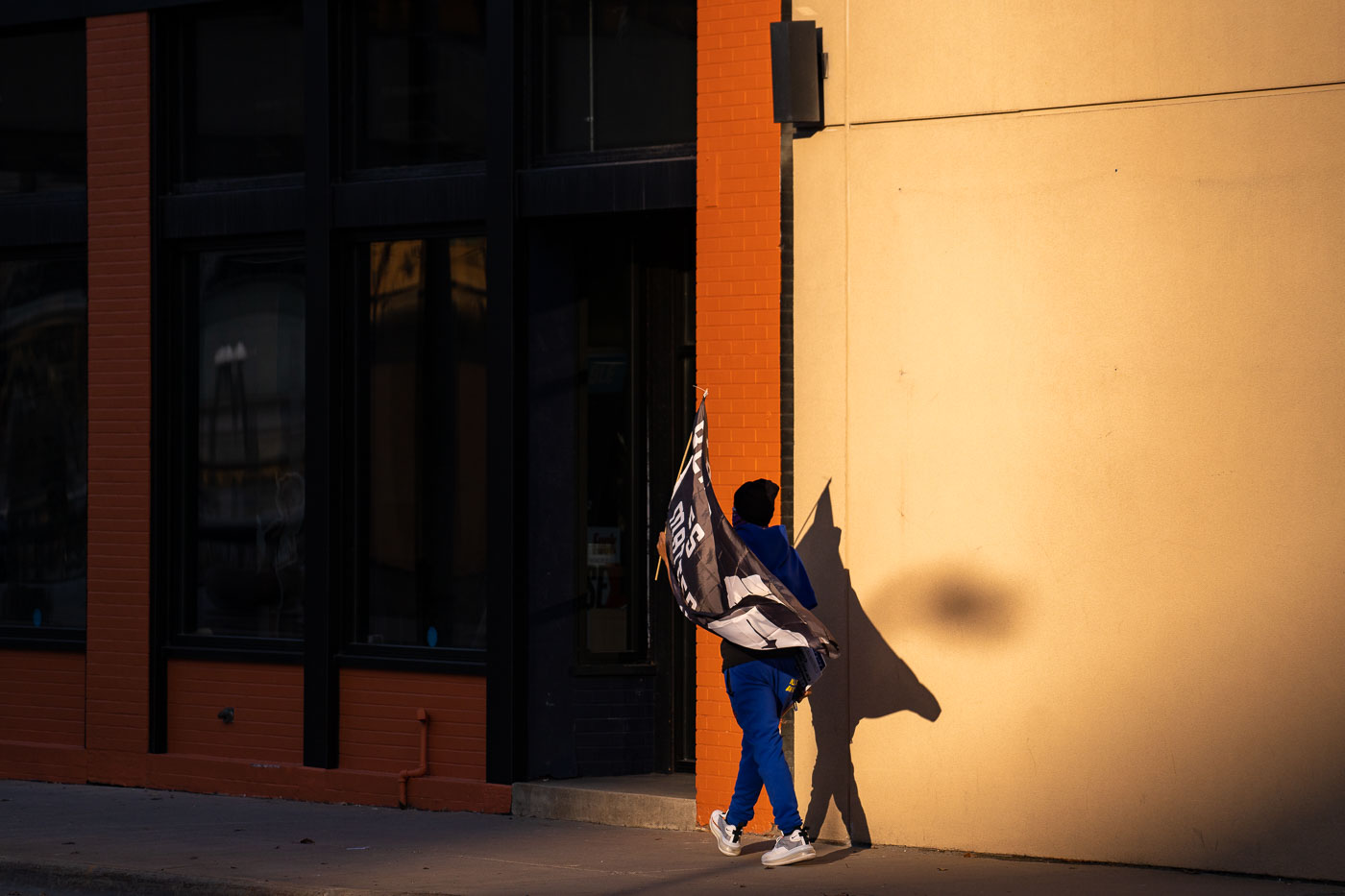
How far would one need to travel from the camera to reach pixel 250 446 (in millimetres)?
11164

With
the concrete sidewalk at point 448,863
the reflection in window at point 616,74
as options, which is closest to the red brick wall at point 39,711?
the concrete sidewalk at point 448,863

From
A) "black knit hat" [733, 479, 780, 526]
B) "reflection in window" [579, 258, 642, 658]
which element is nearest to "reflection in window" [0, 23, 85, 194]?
"reflection in window" [579, 258, 642, 658]

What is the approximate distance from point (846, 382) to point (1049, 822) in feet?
7.87

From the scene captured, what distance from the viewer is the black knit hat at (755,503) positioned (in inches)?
324

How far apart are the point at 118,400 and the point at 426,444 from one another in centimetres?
219

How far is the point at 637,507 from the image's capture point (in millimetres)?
10438

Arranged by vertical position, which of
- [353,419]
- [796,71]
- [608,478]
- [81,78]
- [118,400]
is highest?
[81,78]

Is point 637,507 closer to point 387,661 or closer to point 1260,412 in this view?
point 387,661

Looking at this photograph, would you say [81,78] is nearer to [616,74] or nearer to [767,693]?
[616,74]

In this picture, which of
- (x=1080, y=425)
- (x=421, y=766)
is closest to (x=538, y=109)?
(x=1080, y=425)

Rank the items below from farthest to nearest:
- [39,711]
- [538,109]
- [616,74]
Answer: [39,711], [538,109], [616,74]

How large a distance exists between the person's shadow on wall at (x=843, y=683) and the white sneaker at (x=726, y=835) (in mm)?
679

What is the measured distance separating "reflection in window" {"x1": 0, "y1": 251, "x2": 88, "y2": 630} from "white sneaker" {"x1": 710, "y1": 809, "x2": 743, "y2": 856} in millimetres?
5269

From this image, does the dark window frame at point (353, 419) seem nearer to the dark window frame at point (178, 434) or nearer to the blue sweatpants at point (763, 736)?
the dark window frame at point (178, 434)
